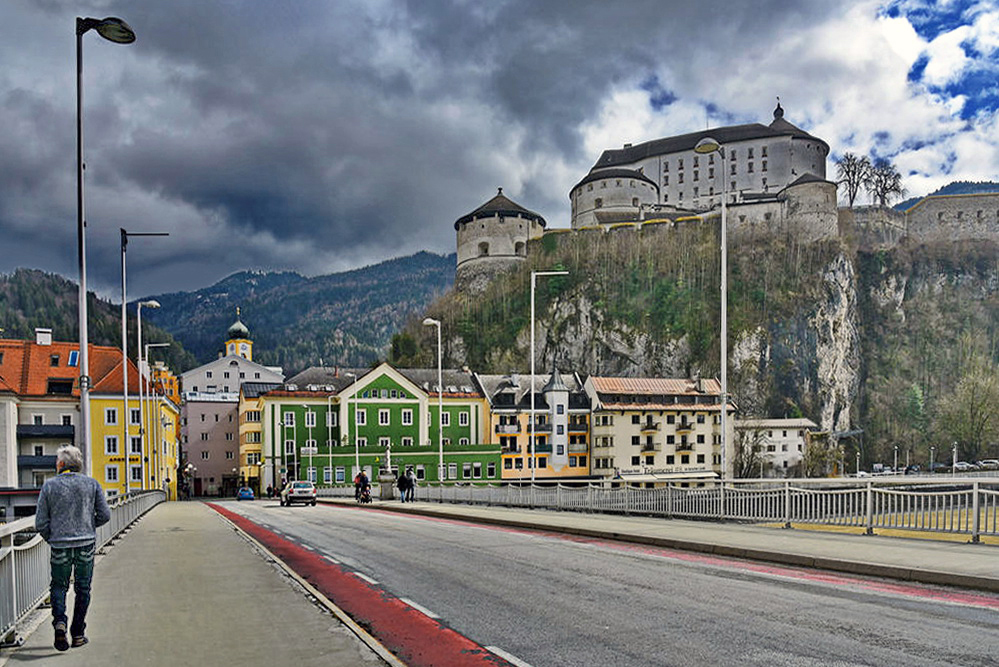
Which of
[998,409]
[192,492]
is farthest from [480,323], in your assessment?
[998,409]

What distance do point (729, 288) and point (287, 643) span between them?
119082mm

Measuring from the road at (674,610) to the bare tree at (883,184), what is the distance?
14333 centimetres

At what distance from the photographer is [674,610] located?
9.23m

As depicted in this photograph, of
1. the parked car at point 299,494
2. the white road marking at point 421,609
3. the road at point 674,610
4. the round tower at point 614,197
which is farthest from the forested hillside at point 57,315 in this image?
the white road marking at point 421,609

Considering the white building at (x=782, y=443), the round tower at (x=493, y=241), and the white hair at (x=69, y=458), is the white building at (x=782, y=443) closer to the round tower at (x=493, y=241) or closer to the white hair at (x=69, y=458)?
the round tower at (x=493, y=241)

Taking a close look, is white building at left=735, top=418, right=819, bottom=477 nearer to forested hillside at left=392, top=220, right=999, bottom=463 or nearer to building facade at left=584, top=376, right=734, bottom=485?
forested hillside at left=392, top=220, right=999, bottom=463

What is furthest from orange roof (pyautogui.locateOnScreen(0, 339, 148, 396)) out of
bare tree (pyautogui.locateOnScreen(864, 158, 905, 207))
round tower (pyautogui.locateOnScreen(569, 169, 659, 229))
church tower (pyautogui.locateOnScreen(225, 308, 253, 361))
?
bare tree (pyautogui.locateOnScreen(864, 158, 905, 207))

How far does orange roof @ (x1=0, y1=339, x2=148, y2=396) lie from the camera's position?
238ft

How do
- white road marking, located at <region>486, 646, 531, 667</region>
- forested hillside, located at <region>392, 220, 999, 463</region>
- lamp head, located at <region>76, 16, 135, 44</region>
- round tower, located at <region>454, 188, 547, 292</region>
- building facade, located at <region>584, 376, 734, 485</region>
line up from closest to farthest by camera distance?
white road marking, located at <region>486, 646, 531, 667</region>, lamp head, located at <region>76, 16, 135, 44</region>, building facade, located at <region>584, 376, 734, 485</region>, forested hillside, located at <region>392, 220, 999, 463</region>, round tower, located at <region>454, 188, 547, 292</region>

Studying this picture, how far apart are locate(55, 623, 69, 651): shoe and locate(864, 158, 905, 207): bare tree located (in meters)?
152

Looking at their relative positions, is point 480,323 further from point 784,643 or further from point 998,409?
point 784,643

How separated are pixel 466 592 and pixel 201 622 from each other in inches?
138

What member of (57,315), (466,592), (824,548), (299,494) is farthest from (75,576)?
(57,315)

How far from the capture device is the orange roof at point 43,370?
72688mm
